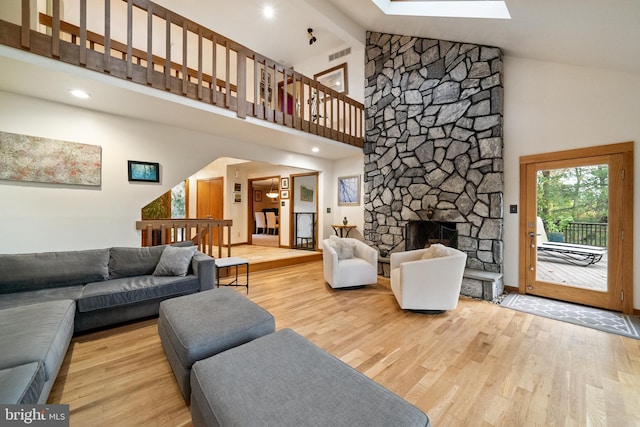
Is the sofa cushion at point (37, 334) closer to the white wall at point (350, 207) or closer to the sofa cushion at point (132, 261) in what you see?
the sofa cushion at point (132, 261)

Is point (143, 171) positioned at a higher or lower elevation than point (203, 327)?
higher

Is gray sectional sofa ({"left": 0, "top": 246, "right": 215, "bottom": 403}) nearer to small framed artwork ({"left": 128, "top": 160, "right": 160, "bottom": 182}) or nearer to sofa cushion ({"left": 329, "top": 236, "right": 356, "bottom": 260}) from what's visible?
small framed artwork ({"left": 128, "top": 160, "right": 160, "bottom": 182})

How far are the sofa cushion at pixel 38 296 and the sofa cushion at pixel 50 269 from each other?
94 mm

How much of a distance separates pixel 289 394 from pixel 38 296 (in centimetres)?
279

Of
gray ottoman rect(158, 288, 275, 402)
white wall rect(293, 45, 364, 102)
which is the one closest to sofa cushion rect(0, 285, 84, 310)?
gray ottoman rect(158, 288, 275, 402)

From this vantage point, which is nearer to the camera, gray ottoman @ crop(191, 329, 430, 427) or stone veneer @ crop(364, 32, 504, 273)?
gray ottoman @ crop(191, 329, 430, 427)

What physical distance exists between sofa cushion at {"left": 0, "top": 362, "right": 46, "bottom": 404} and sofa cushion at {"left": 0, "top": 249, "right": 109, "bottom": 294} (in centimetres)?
171

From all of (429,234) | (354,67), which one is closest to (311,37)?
(354,67)

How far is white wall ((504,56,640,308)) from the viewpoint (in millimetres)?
2893

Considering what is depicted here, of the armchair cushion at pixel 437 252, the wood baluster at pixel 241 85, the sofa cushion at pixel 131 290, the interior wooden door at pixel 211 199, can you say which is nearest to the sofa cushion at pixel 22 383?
the sofa cushion at pixel 131 290

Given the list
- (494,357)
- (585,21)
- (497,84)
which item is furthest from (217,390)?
(497,84)

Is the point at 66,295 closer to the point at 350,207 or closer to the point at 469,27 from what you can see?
the point at 350,207

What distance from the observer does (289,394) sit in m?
1.08

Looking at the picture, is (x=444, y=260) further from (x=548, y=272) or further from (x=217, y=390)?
(x=217, y=390)
